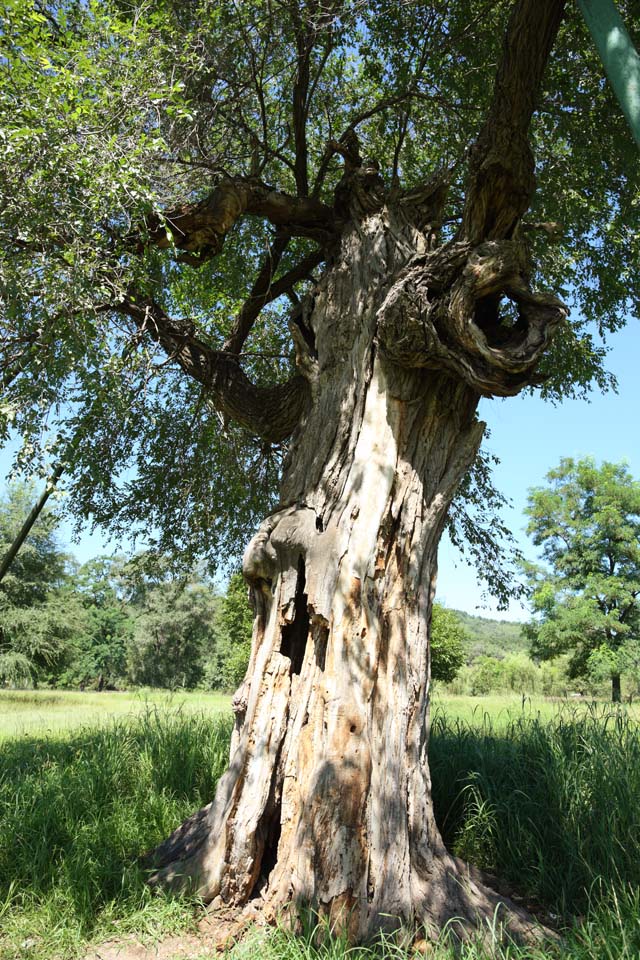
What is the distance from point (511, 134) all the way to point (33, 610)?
96.5ft

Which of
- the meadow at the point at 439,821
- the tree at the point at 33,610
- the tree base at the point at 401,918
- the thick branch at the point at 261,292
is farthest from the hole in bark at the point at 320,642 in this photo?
the tree at the point at 33,610

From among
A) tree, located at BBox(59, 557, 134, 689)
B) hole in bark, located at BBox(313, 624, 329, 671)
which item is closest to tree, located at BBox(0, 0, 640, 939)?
hole in bark, located at BBox(313, 624, 329, 671)

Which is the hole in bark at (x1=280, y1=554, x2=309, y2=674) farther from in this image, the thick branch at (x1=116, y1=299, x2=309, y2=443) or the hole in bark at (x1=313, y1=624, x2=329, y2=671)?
the thick branch at (x1=116, y1=299, x2=309, y2=443)

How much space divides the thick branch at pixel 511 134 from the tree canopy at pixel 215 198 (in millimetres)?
595

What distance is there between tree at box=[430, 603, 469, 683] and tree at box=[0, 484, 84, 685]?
16337 millimetres

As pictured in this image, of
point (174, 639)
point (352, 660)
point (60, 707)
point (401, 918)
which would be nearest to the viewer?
point (401, 918)

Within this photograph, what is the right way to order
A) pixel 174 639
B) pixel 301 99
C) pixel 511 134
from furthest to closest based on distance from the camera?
pixel 174 639 < pixel 301 99 < pixel 511 134

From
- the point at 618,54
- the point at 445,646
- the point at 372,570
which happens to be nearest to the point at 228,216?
the point at 618,54

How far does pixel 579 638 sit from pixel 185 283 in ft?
76.3

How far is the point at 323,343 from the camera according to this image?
4863 mm

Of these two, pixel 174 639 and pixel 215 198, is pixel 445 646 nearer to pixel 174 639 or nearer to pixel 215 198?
pixel 174 639

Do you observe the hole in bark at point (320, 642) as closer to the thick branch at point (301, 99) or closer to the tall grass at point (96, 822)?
the tall grass at point (96, 822)

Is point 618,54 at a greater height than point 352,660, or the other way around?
point 618,54

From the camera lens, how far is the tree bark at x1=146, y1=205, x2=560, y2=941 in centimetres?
333
